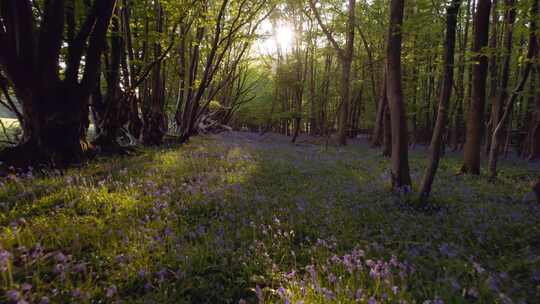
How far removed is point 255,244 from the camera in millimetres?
3516

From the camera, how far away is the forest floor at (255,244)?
2.54 m

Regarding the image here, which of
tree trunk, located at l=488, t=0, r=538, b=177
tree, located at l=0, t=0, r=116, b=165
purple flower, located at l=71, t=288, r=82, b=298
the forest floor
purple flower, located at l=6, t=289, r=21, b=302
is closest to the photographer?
purple flower, located at l=6, t=289, r=21, b=302

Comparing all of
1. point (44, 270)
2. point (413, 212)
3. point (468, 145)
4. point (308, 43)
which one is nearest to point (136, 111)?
point (44, 270)

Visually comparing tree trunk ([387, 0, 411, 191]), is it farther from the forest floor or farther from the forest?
the forest floor

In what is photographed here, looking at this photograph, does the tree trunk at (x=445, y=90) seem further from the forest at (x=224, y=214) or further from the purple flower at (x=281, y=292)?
the purple flower at (x=281, y=292)

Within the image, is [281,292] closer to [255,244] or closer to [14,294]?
[255,244]

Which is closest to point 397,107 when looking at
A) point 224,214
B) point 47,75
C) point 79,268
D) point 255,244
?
point 224,214

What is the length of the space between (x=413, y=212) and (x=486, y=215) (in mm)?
1183

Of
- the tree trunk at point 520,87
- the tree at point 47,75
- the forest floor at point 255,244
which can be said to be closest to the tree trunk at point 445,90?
the forest floor at point 255,244

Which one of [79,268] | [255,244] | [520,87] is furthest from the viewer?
[520,87]

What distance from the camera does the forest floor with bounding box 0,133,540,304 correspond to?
254 cm

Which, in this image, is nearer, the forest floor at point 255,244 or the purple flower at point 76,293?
the purple flower at point 76,293

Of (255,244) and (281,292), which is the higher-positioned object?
(281,292)

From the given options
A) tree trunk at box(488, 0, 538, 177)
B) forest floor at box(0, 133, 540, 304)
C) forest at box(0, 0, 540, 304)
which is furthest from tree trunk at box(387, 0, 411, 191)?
tree trunk at box(488, 0, 538, 177)
